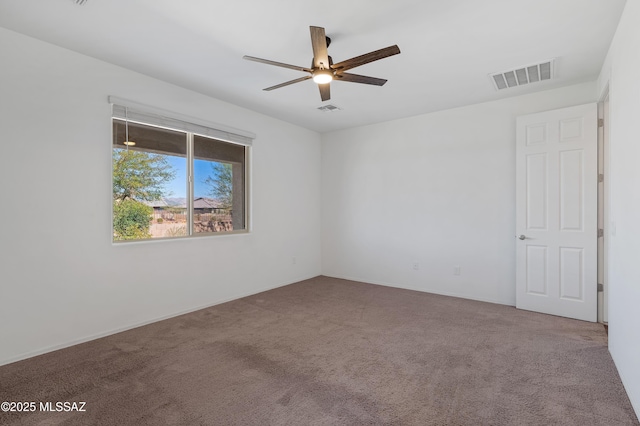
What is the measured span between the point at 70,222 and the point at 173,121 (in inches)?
59.2

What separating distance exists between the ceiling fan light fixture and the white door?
2.72m

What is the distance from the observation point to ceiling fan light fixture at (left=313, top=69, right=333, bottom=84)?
2.49 metres

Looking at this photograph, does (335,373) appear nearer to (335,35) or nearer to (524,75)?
(335,35)

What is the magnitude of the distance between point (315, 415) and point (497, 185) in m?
3.67

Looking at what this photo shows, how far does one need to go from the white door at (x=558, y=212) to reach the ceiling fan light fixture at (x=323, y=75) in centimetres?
272

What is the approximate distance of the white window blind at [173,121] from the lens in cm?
315

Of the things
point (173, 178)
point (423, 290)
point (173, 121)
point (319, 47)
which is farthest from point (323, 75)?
point (423, 290)

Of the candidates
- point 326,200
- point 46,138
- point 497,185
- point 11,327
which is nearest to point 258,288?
point 326,200

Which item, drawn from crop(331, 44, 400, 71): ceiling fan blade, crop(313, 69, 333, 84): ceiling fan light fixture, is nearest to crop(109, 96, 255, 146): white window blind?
crop(313, 69, 333, 84): ceiling fan light fixture

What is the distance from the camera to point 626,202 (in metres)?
2.13

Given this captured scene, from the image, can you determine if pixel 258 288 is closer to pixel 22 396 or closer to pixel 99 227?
pixel 99 227

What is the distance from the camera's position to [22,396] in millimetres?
2062

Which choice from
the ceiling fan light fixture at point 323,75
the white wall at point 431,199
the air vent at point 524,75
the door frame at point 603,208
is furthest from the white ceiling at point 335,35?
the white wall at point 431,199

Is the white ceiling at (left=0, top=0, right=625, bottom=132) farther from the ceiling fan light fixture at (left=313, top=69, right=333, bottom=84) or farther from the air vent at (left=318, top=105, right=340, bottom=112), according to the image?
the air vent at (left=318, top=105, right=340, bottom=112)
